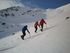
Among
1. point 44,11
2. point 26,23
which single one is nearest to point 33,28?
point 26,23

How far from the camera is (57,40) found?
77.9 inches

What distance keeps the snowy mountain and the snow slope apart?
0.19 feet

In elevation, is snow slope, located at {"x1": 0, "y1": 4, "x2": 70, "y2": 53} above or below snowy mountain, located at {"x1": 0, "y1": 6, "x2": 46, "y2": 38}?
below

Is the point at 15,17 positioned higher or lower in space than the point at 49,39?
higher

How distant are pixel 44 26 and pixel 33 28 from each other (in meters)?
0.13

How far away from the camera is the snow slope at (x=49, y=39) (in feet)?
6.21

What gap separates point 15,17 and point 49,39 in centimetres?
45

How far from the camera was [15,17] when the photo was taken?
6.37 feet

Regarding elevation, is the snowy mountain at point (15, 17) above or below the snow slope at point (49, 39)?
above

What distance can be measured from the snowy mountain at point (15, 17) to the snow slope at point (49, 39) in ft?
0.19

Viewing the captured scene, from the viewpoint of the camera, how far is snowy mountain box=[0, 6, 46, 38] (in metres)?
1.90

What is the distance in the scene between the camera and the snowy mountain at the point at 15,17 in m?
1.90

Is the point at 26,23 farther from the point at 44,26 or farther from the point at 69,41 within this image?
the point at 69,41

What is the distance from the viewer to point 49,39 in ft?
6.45
